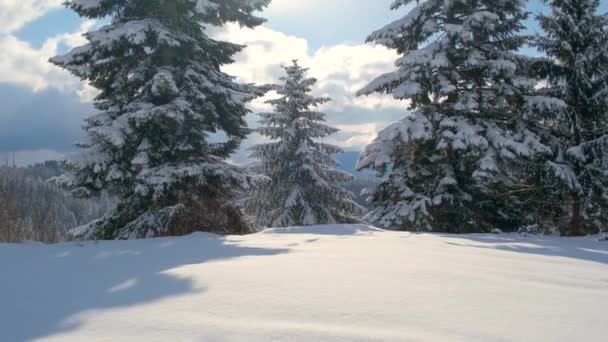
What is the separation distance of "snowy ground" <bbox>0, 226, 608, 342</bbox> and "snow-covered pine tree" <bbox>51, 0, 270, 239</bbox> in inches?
161

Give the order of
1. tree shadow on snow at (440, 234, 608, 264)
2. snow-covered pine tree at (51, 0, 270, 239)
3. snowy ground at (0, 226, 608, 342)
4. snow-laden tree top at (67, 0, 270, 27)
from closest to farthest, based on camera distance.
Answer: snowy ground at (0, 226, 608, 342), tree shadow on snow at (440, 234, 608, 264), snow-covered pine tree at (51, 0, 270, 239), snow-laden tree top at (67, 0, 270, 27)

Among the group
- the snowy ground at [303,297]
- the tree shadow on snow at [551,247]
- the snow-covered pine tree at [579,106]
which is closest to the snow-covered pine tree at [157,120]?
the snowy ground at [303,297]

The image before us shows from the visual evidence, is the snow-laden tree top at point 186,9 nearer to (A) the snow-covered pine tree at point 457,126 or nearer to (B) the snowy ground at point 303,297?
(A) the snow-covered pine tree at point 457,126

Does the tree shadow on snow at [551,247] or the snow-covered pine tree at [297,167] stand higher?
the snow-covered pine tree at [297,167]

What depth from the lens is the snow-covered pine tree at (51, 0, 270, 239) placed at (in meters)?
7.46

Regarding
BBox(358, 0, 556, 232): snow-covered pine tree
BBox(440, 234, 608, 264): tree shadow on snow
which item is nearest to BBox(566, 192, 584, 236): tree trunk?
BBox(358, 0, 556, 232): snow-covered pine tree

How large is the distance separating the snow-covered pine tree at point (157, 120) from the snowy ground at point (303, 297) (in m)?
4.08

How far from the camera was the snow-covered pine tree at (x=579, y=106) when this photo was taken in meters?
8.90

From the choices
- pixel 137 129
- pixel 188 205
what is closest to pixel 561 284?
pixel 188 205

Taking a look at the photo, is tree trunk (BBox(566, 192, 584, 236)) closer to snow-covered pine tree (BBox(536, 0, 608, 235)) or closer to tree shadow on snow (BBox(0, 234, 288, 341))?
snow-covered pine tree (BBox(536, 0, 608, 235))

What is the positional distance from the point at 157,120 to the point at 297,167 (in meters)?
10.3

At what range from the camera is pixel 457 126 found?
9266 millimetres

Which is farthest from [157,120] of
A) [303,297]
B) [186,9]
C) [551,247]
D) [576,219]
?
[576,219]

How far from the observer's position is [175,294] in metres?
2.19
